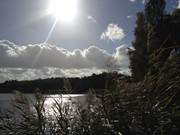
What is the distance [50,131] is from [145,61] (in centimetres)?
139

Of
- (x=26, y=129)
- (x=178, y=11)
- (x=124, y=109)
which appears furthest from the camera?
(x=178, y=11)

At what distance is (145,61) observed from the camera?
342cm

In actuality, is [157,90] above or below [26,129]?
above

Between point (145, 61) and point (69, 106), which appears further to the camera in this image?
point (69, 106)

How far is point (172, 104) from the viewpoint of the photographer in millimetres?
3289

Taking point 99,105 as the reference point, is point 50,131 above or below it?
below

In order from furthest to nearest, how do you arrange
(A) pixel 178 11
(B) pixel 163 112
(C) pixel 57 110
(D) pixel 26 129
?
(A) pixel 178 11
(C) pixel 57 110
(D) pixel 26 129
(B) pixel 163 112

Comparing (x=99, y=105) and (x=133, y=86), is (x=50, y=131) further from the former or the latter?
(x=133, y=86)

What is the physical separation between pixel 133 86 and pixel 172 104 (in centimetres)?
46

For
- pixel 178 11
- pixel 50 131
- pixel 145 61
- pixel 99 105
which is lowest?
pixel 50 131

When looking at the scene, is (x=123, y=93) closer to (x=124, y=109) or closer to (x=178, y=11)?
(x=124, y=109)

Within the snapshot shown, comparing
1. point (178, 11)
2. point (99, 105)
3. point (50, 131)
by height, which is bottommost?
point (50, 131)

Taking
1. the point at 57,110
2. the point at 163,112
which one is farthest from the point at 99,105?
the point at 163,112

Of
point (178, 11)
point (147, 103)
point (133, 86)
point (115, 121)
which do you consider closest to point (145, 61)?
point (133, 86)
